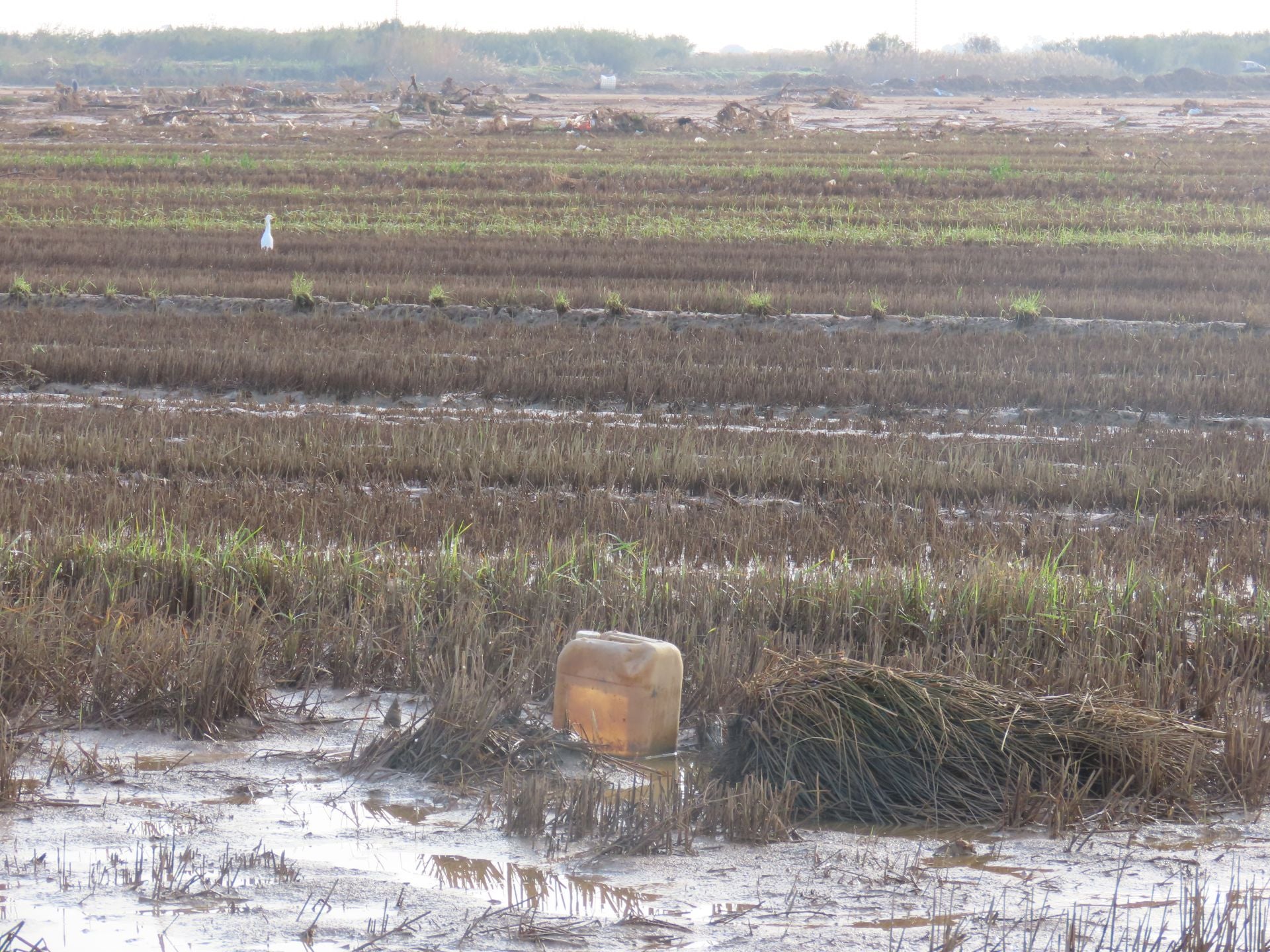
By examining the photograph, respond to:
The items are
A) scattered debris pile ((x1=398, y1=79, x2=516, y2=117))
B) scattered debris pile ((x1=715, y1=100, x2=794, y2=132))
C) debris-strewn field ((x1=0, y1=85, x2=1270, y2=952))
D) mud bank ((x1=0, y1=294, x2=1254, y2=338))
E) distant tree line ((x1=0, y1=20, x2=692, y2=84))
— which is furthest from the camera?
distant tree line ((x1=0, y1=20, x2=692, y2=84))

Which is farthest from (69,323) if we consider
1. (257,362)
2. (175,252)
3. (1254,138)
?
(1254,138)

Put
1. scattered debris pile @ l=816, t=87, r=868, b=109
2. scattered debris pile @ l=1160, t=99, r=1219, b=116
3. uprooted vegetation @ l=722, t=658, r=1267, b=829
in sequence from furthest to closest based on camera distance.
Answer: scattered debris pile @ l=816, t=87, r=868, b=109, scattered debris pile @ l=1160, t=99, r=1219, b=116, uprooted vegetation @ l=722, t=658, r=1267, b=829

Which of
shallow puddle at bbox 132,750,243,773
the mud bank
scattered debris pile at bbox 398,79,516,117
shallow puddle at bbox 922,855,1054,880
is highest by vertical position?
scattered debris pile at bbox 398,79,516,117

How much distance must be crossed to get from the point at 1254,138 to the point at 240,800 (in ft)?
119

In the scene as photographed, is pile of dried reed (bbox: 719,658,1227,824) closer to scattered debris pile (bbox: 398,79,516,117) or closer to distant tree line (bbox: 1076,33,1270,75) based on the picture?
scattered debris pile (bbox: 398,79,516,117)

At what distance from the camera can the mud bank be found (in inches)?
459

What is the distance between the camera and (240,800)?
3.08 metres

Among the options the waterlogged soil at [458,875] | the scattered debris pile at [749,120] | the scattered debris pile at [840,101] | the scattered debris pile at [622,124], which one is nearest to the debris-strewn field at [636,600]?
the waterlogged soil at [458,875]

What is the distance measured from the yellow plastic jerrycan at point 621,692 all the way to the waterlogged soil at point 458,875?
0.40 meters

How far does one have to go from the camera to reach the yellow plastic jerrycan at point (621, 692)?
3.33 meters

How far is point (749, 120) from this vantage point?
4012cm

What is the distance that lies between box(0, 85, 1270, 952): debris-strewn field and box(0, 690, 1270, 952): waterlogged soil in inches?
0.5

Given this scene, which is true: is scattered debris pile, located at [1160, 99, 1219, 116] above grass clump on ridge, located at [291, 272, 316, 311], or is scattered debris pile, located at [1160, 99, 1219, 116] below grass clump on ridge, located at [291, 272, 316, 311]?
above

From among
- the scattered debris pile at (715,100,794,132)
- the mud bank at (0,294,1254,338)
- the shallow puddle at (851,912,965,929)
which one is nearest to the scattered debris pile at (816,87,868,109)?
the scattered debris pile at (715,100,794,132)
